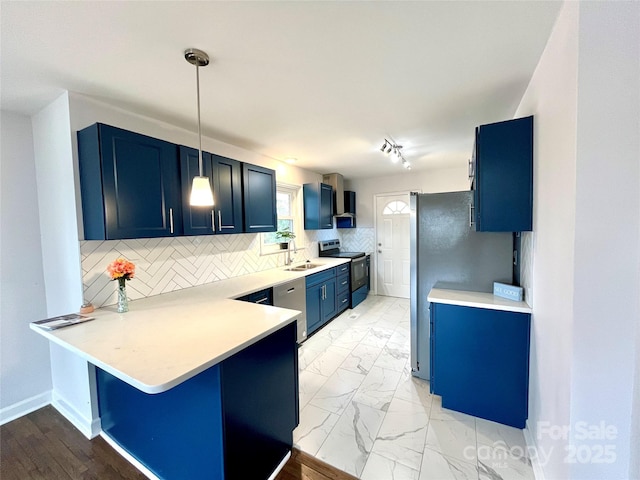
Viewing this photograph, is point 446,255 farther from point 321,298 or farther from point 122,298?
point 122,298

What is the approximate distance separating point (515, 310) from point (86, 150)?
3138 mm

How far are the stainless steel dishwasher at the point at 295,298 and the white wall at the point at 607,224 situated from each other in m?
2.32

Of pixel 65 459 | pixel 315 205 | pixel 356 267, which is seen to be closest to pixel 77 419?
pixel 65 459

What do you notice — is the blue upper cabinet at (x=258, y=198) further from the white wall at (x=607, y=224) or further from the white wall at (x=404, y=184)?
the white wall at (x=404, y=184)

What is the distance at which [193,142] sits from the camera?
2.66 m

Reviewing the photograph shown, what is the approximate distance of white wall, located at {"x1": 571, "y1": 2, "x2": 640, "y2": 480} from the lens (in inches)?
36.9

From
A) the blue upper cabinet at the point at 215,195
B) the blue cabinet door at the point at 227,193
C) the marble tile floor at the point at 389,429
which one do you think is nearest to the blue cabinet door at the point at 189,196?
the blue upper cabinet at the point at 215,195

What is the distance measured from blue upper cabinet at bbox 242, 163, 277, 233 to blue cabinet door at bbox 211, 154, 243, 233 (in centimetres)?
8

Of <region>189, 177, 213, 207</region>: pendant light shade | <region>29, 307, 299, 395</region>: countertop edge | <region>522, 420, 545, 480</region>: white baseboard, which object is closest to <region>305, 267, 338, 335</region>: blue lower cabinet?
<region>29, 307, 299, 395</region>: countertop edge

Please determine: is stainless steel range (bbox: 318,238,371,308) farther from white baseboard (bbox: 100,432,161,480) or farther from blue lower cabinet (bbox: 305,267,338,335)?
white baseboard (bbox: 100,432,161,480)

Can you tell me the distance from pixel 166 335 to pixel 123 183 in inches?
44.9

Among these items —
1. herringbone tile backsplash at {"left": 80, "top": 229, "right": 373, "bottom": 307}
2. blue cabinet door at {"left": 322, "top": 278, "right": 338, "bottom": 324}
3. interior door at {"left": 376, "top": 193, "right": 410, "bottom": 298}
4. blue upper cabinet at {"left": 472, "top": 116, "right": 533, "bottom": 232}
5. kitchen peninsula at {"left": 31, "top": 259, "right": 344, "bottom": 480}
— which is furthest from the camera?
interior door at {"left": 376, "top": 193, "right": 410, "bottom": 298}

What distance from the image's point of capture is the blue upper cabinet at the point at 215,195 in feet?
7.33

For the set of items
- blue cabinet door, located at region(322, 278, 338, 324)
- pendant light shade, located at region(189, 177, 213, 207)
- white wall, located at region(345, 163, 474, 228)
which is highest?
white wall, located at region(345, 163, 474, 228)
